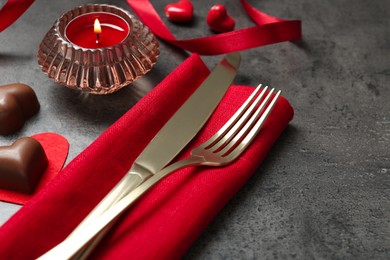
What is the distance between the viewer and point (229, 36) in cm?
88

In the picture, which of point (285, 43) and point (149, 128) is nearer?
point (149, 128)

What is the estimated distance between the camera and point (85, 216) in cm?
63

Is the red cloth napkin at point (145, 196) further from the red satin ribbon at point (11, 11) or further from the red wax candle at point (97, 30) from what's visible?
the red satin ribbon at point (11, 11)

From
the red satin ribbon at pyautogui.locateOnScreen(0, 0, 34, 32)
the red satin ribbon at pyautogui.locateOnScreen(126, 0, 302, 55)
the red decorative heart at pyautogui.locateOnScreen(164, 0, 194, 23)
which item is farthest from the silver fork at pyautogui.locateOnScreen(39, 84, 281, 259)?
the red satin ribbon at pyautogui.locateOnScreen(0, 0, 34, 32)

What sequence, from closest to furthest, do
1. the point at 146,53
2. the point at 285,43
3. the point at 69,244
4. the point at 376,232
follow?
the point at 69,244 → the point at 376,232 → the point at 146,53 → the point at 285,43

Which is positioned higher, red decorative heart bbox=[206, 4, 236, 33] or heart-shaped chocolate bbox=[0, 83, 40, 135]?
heart-shaped chocolate bbox=[0, 83, 40, 135]

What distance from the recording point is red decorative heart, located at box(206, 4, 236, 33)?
3.08 ft

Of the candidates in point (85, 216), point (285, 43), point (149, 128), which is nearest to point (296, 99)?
point (285, 43)

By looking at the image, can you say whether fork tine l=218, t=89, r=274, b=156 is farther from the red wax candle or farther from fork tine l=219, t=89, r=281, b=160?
the red wax candle

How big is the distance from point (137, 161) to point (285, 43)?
402mm

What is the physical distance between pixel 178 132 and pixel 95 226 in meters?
0.19

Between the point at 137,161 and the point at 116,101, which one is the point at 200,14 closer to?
the point at 116,101

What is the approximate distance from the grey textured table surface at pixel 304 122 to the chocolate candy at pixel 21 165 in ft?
0.09

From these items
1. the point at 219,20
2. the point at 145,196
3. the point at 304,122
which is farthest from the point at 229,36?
the point at 145,196
